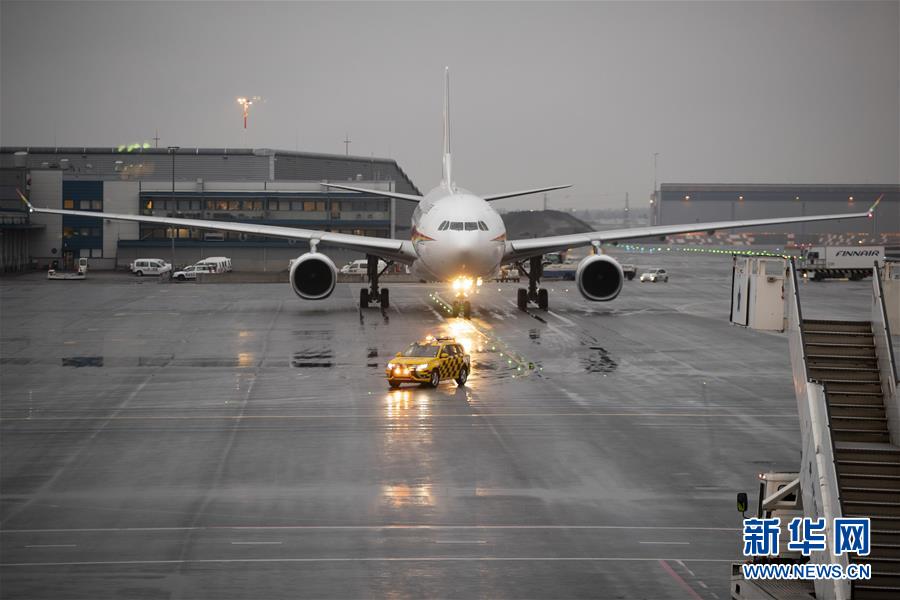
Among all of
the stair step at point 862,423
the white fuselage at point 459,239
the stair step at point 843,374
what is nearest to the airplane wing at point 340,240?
the white fuselage at point 459,239

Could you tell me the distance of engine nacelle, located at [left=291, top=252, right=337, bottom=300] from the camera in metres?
53.6

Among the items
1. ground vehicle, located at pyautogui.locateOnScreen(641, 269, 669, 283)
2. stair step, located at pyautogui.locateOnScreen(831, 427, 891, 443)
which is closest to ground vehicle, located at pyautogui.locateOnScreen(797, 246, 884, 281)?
ground vehicle, located at pyautogui.locateOnScreen(641, 269, 669, 283)

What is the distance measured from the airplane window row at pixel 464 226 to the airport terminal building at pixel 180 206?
60303 mm

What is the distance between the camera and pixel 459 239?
49875 millimetres

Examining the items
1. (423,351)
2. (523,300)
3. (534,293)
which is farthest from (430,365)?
(534,293)

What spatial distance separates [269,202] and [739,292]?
104 m

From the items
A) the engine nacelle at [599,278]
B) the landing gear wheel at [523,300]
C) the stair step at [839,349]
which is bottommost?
the stair step at [839,349]

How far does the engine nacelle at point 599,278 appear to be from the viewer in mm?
52594

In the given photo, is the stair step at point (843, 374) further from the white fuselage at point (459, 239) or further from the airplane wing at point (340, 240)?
the airplane wing at point (340, 240)

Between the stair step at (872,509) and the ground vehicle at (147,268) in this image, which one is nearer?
the stair step at (872,509)

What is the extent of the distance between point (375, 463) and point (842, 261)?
237 feet

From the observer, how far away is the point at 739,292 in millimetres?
18938

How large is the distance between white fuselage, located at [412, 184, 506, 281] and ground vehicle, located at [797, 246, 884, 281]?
1728 inches

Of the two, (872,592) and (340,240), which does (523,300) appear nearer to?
(340,240)
